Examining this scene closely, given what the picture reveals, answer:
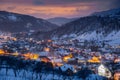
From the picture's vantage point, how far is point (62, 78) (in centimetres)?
6209

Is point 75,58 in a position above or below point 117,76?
above

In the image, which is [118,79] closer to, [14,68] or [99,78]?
[99,78]

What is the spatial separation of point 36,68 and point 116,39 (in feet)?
422

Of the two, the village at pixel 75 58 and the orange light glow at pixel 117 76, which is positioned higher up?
the village at pixel 75 58

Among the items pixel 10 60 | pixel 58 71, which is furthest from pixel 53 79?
pixel 10 60

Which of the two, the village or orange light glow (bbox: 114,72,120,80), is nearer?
orange light glow (bbox: 114,72,120,80)

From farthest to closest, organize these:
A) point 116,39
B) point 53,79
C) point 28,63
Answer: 1. point 116,39
2. point 28,63
3. point 53,79

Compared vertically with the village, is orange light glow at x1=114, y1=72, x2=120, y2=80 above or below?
below

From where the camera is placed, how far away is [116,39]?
192500 millimetres

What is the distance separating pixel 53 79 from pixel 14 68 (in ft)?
28.5

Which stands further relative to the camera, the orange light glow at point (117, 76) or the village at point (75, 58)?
the village at point (75, 58)

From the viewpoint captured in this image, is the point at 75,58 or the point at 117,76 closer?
the point at 117,76

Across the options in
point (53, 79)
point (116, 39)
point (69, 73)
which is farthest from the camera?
point (116, 39)

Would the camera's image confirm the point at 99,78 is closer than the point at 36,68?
Yes
